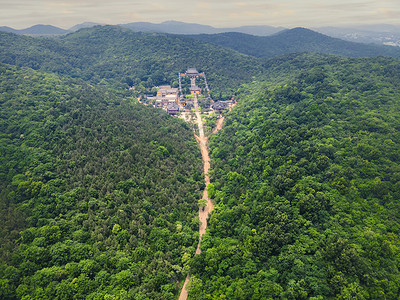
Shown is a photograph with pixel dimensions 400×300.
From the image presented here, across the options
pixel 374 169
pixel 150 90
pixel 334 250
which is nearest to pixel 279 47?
pixel 150 90

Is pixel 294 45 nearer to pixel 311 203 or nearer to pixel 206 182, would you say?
pixel 206 182

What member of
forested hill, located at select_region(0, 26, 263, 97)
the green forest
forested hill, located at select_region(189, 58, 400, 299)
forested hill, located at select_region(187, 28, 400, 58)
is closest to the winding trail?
the green forest

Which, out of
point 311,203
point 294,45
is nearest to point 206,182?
point 311,203

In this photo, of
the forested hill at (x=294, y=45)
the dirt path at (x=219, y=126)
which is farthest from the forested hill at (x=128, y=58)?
the forested hill at (x=294, y=45)

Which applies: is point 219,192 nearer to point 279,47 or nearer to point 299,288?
point 299,288

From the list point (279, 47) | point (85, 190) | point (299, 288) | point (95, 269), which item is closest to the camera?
point (299, 288)

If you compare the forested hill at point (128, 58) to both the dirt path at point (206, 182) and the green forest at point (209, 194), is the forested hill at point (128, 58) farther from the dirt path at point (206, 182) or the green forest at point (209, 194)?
the green forest at point (209, 194)

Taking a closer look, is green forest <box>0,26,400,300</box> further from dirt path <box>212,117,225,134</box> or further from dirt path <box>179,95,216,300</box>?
dirt path <box>212,117,225,134</box>
